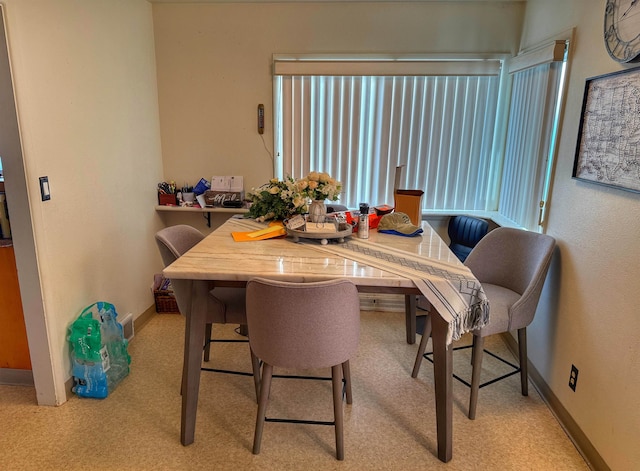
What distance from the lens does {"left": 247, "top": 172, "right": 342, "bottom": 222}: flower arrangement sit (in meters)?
2.35

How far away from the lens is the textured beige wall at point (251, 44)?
10.4ft

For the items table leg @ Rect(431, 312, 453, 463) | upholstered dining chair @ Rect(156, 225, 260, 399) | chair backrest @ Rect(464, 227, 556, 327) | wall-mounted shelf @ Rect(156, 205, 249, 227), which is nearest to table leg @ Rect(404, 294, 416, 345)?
chair backrest @ Rect(464, 227, 556, 327)

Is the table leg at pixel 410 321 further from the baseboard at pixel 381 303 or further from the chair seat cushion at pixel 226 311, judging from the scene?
the chair seat cushion at pixel 226 311

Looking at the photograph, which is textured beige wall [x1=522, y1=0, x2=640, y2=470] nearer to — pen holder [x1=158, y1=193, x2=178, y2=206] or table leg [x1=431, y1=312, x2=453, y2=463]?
table leg [x1=431, y1=312, x2=453, y2=463]

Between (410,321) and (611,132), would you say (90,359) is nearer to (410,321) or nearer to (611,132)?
(410,321)

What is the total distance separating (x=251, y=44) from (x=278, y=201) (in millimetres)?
1530

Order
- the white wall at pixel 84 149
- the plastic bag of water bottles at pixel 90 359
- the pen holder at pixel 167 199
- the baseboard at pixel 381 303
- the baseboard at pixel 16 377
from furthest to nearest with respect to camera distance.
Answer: the baseboard at pixel 381 303
the pen holder at pixel 167 199
the baseboard at pixel 16 377
the plastic bag of water bottles at pixel 90 359
the white wall at pixel 84 149

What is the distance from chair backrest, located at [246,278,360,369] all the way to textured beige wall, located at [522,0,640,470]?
44.8 inches

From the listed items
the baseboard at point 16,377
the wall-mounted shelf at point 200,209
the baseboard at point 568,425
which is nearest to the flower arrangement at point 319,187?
the wall-mounted shelf at point 200,209

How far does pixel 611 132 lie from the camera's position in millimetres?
1880

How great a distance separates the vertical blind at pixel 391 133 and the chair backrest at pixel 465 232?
1.07 feet

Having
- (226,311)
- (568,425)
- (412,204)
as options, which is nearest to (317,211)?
(412,204)

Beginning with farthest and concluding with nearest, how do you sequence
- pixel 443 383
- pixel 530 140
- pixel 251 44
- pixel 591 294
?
1. pixel 251 44
2. pixel 530 140
3. pixel 591 294
4. pixel 443 383

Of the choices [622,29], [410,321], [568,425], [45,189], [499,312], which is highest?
[622,29]
